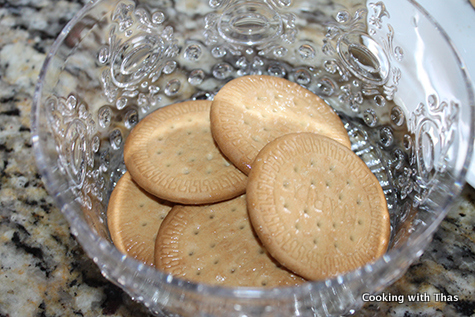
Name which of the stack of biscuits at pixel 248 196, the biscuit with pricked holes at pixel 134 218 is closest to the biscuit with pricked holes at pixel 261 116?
the stack of biscuits at pixel 248 196

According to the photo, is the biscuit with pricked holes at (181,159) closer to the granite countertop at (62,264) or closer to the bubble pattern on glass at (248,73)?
the bubble pattern on glass at (248,73)

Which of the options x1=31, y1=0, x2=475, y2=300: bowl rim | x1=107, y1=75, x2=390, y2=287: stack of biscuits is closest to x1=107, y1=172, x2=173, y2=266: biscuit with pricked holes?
x1=107, y1=75, x2=390, y2=287: stack of biscuits

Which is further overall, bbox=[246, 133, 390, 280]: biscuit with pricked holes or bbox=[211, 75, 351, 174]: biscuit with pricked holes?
bbox=[211, 75, 351, 174]: biscuit with pricked holes

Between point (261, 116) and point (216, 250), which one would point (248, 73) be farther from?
point (216, 250)

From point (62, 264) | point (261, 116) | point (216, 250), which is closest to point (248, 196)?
point (216, 250)

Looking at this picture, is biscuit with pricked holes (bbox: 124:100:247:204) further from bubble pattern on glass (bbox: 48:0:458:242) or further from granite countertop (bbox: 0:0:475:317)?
granite countertop (bbox: 0:0:475:317)

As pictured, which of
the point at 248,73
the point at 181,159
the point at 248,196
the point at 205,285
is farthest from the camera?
the point at 248,73

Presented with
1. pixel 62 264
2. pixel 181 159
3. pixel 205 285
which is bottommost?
pixel 62 264

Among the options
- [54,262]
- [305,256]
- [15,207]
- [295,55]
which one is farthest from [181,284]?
[295,55]
